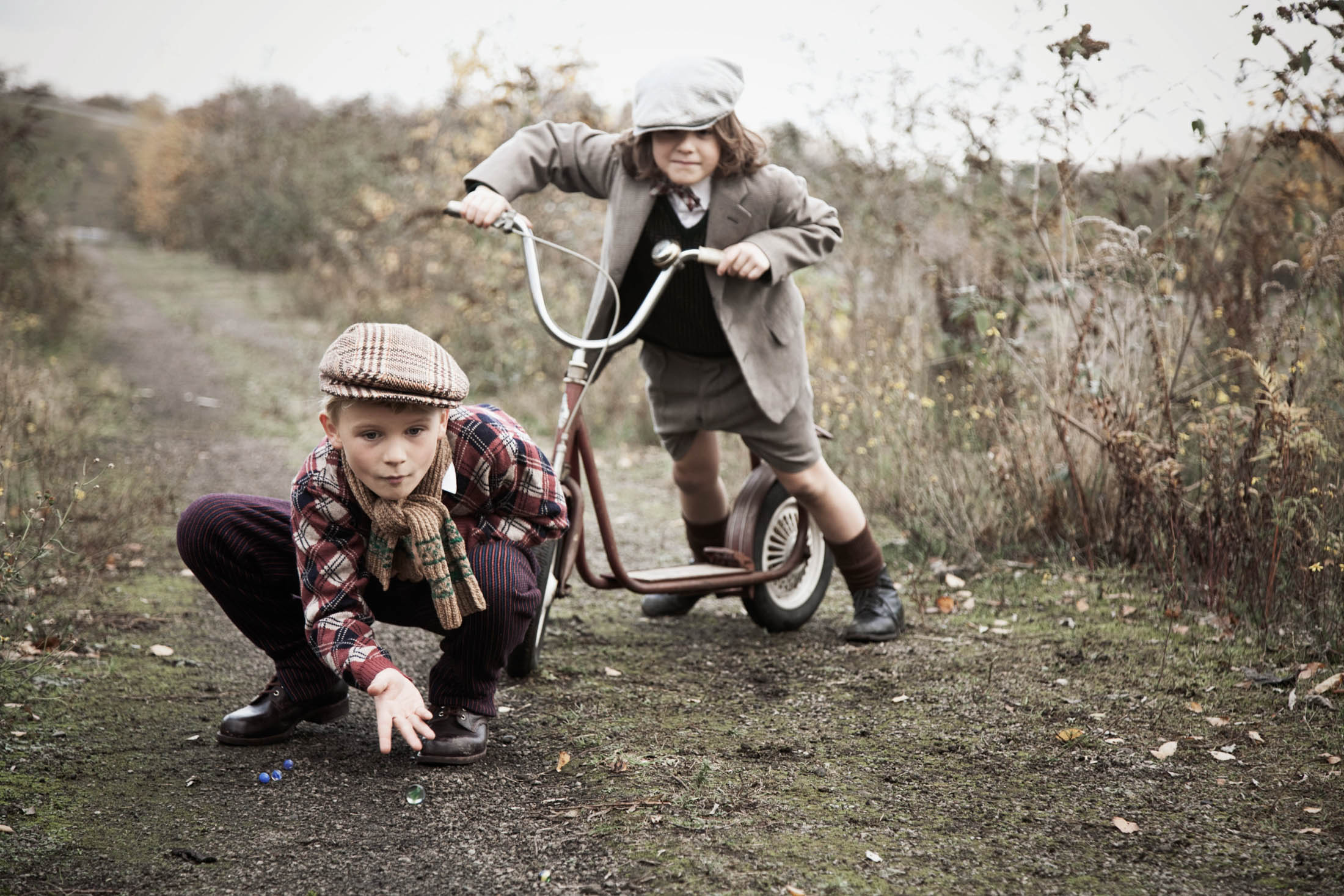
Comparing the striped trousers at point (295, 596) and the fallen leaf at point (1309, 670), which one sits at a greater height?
the striped trousers at point (295, 596)

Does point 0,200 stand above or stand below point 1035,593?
above

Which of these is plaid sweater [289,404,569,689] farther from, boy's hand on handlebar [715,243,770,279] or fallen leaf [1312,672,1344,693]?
fallen leaf [1312,672,1344,693]

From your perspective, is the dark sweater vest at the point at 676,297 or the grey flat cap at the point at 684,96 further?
the dark sweater vest at the point at 676,297

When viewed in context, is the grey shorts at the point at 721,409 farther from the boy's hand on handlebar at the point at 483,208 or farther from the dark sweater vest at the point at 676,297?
the boy's hand on handlebar at the point at 483,208

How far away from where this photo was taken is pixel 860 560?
366cm

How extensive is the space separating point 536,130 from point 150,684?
1.85 m

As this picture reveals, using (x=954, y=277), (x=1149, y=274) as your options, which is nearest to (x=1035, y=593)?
(x=1149, y=274)

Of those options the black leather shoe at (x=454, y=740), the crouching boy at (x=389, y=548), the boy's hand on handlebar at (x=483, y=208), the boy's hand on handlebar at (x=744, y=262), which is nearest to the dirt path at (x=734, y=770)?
the black leather shoe at (x=454, y=740)

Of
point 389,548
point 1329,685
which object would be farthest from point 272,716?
point 1329,685

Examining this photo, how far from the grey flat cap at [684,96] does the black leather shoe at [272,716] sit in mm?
1625

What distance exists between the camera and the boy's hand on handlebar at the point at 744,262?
2971 mm

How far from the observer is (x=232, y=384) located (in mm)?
8438

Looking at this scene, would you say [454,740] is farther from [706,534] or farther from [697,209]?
[697,209]

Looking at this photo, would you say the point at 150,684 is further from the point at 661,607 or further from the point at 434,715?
the point at 661,607
